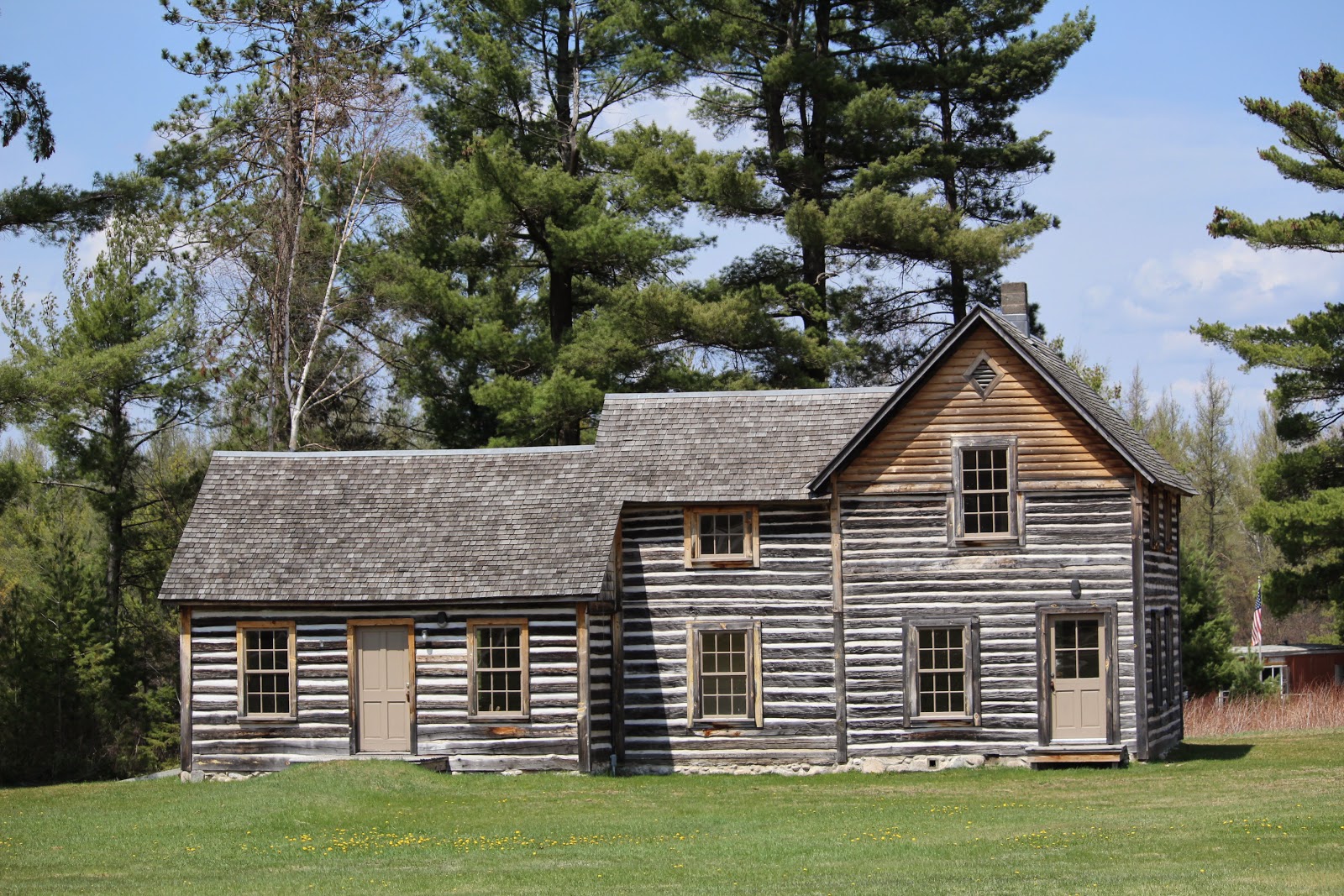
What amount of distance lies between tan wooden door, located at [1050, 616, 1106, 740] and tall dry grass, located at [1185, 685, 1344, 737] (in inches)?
334

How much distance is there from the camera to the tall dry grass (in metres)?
33.6

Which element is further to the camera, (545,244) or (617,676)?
(545,244)

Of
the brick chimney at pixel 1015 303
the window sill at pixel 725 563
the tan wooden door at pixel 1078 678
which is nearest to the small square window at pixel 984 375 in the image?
the brick chimney at pixel 1015 303

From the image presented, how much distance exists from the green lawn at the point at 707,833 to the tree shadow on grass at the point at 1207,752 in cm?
22

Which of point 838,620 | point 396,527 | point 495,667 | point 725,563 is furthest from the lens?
point 396,527

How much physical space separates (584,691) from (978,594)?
6383mm

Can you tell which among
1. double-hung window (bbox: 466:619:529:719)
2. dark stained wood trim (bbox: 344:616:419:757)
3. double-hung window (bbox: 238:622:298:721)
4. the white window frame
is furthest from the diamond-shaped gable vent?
double-hung window (bbox: 238:622:298:721)

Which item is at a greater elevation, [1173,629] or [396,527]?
[396,527]

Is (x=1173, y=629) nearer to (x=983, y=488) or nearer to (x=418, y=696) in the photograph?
(x=983, y=488)

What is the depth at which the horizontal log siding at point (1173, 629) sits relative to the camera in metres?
26.0

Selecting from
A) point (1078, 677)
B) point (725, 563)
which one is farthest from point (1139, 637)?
point (725, 563)

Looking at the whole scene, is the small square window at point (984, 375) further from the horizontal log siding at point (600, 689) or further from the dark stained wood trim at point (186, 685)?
the dark stained wood trim at point (186, 685)

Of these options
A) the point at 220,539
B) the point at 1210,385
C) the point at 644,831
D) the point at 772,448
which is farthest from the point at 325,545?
the point at 1210,385

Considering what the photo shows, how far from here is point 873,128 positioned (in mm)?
37812
